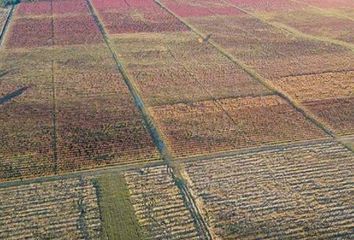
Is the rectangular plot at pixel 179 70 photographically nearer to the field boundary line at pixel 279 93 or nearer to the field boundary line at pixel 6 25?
the field boundary line at pixel 279 93

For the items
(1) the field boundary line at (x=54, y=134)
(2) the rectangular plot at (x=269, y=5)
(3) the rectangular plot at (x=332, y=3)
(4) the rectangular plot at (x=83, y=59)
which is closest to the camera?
(1) the field boundary line at (x=54, y=134)

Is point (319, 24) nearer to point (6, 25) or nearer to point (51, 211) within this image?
point (6, 25)

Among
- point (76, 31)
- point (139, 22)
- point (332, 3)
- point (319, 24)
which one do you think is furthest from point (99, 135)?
point (332, 3)

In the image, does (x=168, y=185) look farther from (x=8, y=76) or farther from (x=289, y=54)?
(x=289, y=54)

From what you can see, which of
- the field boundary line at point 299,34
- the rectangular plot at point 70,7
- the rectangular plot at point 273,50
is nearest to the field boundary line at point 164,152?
the rectangular plot at point 273,50

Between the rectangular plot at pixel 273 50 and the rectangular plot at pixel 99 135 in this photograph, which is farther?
the rectangular plot at pixel 273 50
